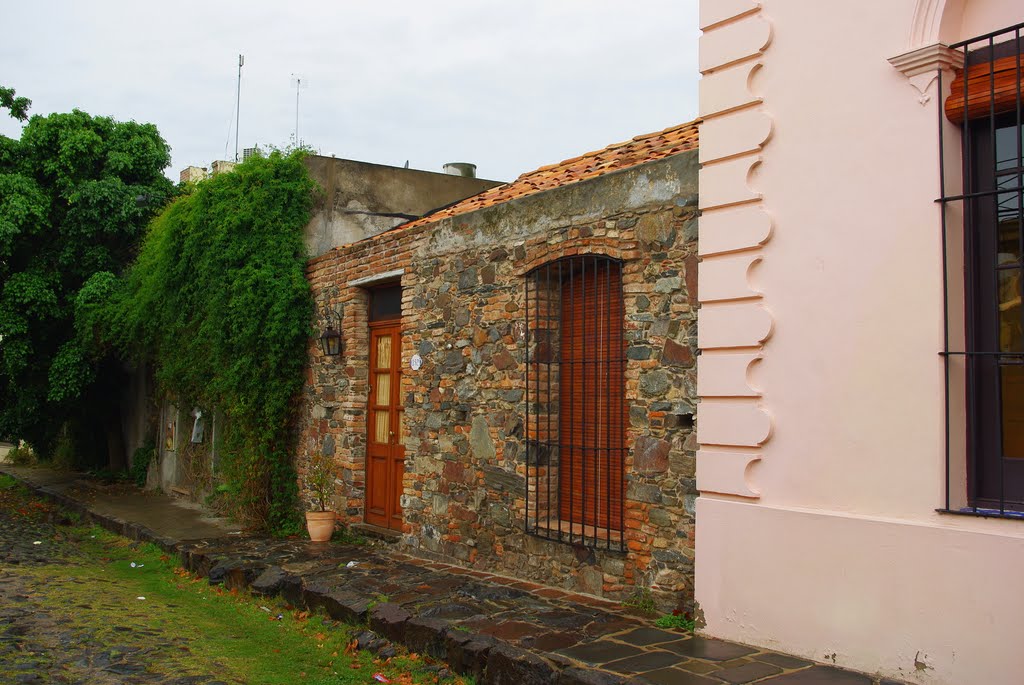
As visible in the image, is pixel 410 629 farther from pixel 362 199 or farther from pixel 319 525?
pixel 362 199

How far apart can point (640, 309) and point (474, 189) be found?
293 inches

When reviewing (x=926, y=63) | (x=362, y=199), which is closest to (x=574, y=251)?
(x=926, y=63)

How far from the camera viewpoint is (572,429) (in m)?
6.88

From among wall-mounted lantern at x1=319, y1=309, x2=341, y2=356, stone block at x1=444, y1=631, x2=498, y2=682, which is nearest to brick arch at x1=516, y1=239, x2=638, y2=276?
stone block at x1=444, y1=631, x2=498, y2=682

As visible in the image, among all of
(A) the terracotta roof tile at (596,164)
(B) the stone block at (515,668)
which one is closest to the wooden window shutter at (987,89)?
(A) the terracotta roof tile at (596,164)

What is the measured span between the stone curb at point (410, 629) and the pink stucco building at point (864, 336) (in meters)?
1.15

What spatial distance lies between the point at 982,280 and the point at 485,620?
3.60 m

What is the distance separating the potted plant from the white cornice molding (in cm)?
726

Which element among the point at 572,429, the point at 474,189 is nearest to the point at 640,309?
the point at 572,429

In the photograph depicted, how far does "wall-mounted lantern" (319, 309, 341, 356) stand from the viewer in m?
9.88

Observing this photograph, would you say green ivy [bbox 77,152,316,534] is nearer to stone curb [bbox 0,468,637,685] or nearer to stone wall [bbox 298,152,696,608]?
stone wall [bbox 298,152,696,608]

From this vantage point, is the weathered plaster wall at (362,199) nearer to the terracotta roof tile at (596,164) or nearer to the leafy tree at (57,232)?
the terracotta roof tile at (596,164)

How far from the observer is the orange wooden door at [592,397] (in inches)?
256

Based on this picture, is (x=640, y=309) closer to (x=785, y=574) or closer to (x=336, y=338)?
(x=785, y=574)
